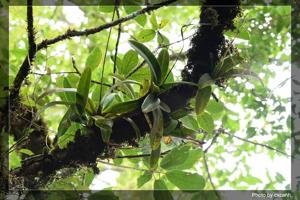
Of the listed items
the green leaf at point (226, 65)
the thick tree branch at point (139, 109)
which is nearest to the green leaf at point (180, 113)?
the thick tree branch at point (139, 109)

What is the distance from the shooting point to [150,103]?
0.89 meters

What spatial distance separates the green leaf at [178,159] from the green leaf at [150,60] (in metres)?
0.22

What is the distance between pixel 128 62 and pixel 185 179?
378 millimetres

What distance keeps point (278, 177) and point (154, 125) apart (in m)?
0.99

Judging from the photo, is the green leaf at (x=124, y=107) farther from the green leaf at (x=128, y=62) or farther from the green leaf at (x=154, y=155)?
the green leaf at (x=128, y=62)

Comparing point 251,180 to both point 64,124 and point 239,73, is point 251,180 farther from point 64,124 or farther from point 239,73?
point 64,124

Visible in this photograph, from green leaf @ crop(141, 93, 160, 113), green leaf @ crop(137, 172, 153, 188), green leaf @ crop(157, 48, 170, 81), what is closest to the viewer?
green leaf @ crop(141, 93, 160, 113)

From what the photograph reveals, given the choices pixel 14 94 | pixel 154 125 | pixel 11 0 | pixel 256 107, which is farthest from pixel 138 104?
pixel 256 107

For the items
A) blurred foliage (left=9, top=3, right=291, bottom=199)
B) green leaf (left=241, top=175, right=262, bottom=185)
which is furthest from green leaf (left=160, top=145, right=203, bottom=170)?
green leaf (left=241, top=175, right=262, bottom=185)

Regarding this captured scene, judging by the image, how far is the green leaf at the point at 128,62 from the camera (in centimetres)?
112

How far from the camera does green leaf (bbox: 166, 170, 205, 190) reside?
3.43 ft

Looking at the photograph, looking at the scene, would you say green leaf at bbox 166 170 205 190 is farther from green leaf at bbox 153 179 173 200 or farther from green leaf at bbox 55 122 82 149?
green leaf at bbox 55 122 82 149

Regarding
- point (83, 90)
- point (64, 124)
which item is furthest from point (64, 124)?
point (83, 90)

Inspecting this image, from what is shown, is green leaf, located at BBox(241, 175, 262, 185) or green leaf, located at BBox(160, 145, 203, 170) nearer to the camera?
green leaf, located at BBox(160, 145, 203, 170)
